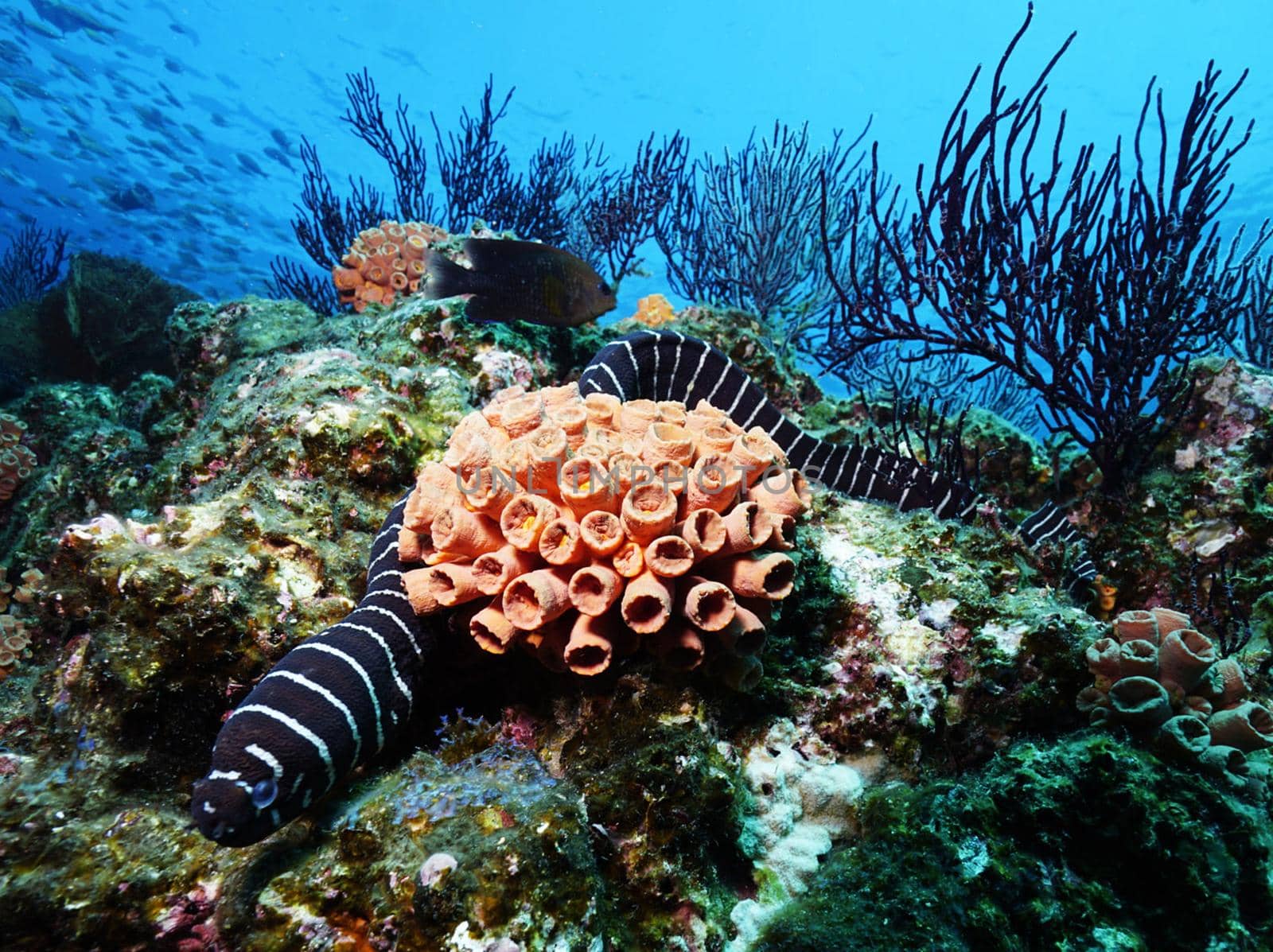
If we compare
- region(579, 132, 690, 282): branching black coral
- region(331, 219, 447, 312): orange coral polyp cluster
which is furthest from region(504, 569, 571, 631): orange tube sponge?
region(579, 132, 690, 282): branching black coral

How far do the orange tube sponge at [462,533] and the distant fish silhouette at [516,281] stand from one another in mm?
2242

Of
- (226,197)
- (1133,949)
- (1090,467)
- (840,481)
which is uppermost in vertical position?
(226,197)

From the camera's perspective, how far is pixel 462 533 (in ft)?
8.02

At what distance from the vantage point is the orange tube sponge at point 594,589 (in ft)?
7.32

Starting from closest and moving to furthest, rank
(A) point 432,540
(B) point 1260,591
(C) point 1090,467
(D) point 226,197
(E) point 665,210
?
1. (A) point 432,540
2. (B) point 1260,591
3. (C) point 1090,467
4. (E) point 665,210
5. (D) point 226,197

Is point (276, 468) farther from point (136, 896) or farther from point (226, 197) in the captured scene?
point (226, 197)

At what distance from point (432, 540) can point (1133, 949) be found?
2683mm

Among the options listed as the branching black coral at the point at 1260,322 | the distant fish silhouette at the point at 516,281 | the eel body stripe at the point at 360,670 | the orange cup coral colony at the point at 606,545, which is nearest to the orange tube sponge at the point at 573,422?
the orange cup coral colony at the point at 606,545

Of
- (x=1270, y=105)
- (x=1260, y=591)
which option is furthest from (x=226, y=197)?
(x=1270, y=105)

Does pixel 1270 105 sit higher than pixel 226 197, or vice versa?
pixel 1270 105

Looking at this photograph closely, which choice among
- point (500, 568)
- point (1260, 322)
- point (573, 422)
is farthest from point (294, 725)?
point (1260, 322)

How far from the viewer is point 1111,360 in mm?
4449

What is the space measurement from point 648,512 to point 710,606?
43 cm

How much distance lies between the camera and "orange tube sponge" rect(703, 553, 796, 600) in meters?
2.33
